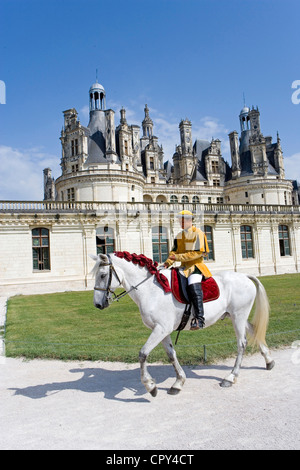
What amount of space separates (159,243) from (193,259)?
2091 cm

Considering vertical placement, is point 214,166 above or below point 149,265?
above

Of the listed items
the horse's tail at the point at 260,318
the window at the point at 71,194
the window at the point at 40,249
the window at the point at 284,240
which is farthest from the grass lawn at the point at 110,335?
the window at the point at 71,194

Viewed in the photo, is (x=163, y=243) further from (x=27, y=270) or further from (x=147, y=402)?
(x=147, y=402)

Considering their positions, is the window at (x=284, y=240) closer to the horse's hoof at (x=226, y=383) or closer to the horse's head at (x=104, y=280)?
the horse's hoof at (x=226, y=383)

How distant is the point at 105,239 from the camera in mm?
25062

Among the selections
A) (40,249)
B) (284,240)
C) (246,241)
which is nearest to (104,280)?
(40,249)

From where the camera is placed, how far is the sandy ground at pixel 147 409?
147 inches

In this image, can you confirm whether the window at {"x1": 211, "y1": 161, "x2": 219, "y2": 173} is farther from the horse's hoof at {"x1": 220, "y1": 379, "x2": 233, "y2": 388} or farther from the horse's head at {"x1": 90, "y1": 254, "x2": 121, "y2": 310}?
the horse's hoof at {"x1": 220, "y1": 379, "x2": 233, "y2": 388}

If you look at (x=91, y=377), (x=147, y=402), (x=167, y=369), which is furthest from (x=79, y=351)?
(x=147, y=402)

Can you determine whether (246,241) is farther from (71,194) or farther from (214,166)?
(214,166)

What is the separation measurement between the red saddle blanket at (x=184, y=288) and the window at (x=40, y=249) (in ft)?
63.5

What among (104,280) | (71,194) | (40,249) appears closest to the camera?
(104,280)

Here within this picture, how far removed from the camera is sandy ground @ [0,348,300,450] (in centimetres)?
373

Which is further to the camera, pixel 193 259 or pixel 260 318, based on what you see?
pixel 260 318
